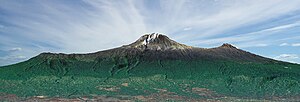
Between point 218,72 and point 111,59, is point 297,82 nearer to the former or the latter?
point 218,72

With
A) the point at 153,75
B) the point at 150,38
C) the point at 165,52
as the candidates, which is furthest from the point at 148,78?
the point at 150,38

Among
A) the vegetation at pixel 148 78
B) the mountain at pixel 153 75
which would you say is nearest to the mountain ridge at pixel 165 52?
the mountain at pixel 153 75

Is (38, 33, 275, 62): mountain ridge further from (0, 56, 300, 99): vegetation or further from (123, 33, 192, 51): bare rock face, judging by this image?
(0, 56, 300, 99): vegetation

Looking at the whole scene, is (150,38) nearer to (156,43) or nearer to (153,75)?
(156,43)

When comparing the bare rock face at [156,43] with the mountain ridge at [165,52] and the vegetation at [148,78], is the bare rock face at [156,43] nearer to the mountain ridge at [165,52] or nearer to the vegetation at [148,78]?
the mountain ridge at [165,52]

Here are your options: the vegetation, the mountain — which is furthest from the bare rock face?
the vegetation

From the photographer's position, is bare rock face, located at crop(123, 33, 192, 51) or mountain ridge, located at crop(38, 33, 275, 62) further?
bare rock face, located at crop(123, 33, 192, 51)

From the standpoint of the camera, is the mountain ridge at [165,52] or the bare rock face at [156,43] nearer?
the mountain ridge at [165,52]
